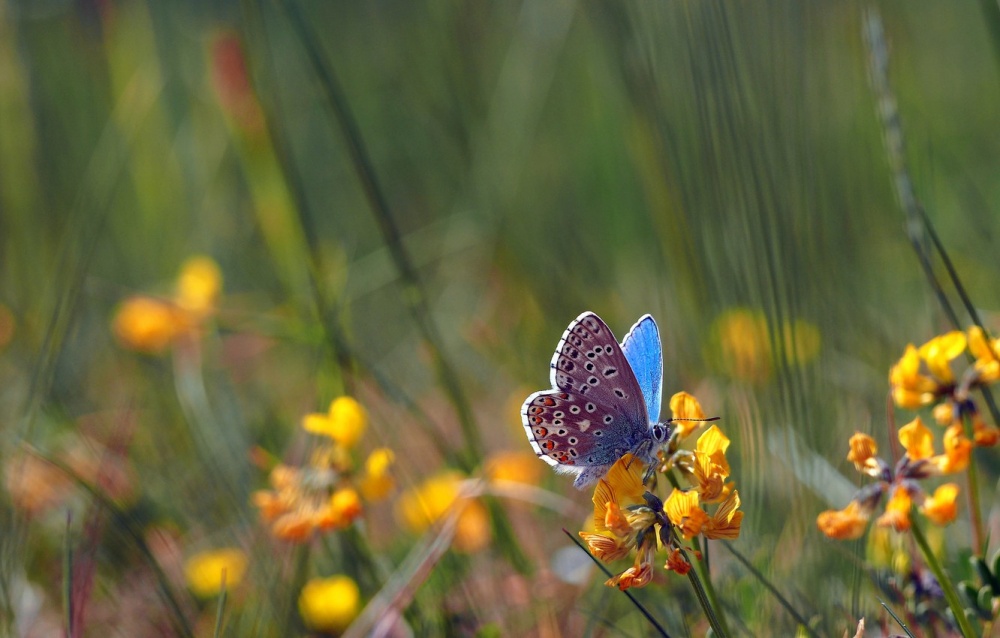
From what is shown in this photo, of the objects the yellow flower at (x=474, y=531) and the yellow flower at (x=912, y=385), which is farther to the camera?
the yellow flower at (x=474, y=531)

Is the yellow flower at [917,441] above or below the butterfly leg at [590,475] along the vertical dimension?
above

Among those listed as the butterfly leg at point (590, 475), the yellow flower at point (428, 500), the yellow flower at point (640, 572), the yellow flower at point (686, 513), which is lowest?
the yellow flower at point (428, 500)

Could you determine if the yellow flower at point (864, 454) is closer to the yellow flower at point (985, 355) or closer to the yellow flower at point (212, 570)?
the yellow flower at point (985, 355)

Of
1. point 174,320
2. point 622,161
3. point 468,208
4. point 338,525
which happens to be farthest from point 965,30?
point 338,525

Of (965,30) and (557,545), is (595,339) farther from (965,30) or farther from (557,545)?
(965,30)

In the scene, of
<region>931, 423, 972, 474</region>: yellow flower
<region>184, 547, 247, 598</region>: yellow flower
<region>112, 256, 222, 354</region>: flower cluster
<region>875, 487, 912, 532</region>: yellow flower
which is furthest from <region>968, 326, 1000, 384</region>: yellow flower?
<region>112, 256, 222, 354</region>: flower cluster

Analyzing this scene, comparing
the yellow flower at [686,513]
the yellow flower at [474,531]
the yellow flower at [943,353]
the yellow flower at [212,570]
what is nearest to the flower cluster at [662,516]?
the yellow flower at [686,513]

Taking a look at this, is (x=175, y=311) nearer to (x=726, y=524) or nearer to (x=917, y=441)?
(x=726, y=524)
